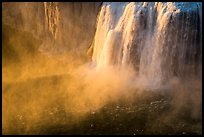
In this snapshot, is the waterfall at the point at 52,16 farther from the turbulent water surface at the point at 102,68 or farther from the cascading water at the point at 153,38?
the cascading water at the point at 153,38

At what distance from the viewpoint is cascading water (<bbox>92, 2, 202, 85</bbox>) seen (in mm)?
13914

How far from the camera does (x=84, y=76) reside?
1591cm

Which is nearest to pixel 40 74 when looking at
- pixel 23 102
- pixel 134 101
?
pixel 23 102

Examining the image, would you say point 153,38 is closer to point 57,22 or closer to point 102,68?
point 102,68

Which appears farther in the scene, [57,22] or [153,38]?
[57,22]

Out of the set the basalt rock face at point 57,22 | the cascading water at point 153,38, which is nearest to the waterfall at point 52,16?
the basalt rock face at point 57,22

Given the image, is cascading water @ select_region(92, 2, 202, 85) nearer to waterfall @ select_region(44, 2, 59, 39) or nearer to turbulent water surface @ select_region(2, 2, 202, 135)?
turbulent water surface @ select_region(2, 2, 202, 135)

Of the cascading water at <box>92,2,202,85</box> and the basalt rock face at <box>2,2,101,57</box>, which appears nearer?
the cascading water at <box>92,2,202,85</box>

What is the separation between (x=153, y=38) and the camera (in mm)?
14922

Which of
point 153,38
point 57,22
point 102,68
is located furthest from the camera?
point 57,22

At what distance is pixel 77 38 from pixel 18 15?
4.14 meters

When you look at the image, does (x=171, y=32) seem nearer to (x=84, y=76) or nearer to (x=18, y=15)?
(x=84, y=76)

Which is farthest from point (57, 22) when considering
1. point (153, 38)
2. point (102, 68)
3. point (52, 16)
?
point (153, 38)

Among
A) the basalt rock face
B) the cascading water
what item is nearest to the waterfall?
the basalt rock face
